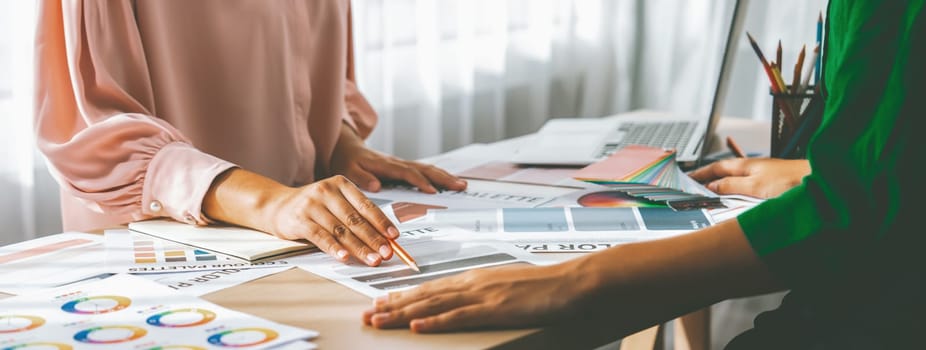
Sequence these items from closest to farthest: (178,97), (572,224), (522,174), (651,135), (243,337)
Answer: (243,337) → (572,224) → (178,97) → (522,174) → (651,135)

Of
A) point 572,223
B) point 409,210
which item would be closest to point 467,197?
point 409,210

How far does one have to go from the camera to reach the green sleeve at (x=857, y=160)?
32.0 inches

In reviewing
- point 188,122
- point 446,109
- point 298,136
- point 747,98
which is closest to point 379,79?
point 446,109

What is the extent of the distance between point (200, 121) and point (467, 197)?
380mm

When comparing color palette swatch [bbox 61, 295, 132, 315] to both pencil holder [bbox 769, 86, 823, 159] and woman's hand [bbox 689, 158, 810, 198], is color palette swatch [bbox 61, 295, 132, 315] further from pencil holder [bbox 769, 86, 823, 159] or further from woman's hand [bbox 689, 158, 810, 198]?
pencil holder [bbox 769, 86, 823, 159]

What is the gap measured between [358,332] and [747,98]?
2598 millimetres

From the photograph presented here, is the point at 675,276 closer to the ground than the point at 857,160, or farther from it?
closer to the ground

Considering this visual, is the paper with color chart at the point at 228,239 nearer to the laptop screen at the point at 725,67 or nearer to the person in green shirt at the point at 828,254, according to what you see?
the person in green shirt at the point at 828,254

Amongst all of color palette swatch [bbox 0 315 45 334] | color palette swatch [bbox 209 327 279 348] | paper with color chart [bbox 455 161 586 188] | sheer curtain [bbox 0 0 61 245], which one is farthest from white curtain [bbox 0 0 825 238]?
color palette swatch [bbox 209 327 279 348]

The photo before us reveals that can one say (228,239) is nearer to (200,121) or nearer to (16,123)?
(200,121)

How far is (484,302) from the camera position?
2.83 ft

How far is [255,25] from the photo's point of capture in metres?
1.36

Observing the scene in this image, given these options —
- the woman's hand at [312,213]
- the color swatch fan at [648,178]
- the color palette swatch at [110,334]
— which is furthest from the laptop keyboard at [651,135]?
the color palette swatch at [110,334]

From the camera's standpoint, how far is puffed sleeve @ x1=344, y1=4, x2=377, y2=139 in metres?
1.64
